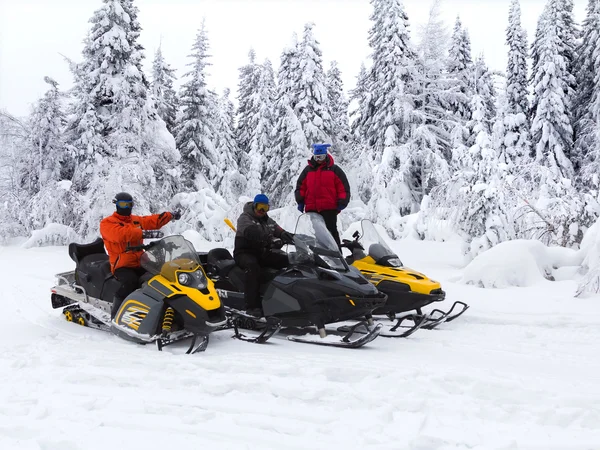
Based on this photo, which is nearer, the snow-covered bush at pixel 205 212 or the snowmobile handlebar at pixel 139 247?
the snowmobile handlebar at pixel 139 247

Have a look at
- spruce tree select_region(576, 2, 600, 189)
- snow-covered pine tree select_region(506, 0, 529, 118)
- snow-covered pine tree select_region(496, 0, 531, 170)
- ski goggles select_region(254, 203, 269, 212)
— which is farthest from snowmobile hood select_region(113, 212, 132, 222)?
snow-covered pine tree select_region(506, 0, 529, 118)

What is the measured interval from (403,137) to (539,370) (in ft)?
60.8

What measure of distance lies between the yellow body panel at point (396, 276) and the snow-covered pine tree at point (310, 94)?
1312 cm

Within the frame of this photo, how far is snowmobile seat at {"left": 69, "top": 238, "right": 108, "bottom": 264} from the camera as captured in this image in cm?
610

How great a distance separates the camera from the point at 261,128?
27.4 meters

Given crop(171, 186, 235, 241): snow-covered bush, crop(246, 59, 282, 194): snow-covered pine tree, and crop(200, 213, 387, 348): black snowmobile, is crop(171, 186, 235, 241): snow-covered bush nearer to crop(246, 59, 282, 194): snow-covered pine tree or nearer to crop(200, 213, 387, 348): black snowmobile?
crop(246, 59, 282, 194): snow-covered pine tree

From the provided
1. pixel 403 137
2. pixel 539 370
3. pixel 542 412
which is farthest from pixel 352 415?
pixel 403 137

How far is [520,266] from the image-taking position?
8289 mm

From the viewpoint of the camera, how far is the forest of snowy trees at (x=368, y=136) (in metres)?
10.9

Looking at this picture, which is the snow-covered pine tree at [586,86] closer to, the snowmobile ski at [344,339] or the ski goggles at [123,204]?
the snowmobile ski at [344,339]

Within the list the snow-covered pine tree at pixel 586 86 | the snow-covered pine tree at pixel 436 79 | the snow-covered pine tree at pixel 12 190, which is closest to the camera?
the snow-covered pine tree at pixel 12 190

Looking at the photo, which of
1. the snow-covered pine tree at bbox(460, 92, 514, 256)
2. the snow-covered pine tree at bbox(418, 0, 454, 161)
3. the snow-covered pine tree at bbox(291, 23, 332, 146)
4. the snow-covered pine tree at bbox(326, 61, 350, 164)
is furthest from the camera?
the snow-covered pine tree at bbox(326, 61, 350, 164)

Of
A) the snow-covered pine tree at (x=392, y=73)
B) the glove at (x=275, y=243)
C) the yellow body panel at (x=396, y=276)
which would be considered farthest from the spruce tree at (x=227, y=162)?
the glove at (x=275, y=243)

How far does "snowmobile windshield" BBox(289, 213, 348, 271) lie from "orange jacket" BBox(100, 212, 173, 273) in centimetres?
150
